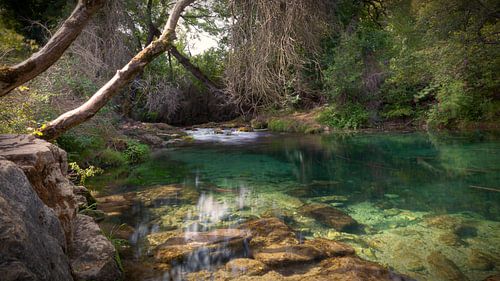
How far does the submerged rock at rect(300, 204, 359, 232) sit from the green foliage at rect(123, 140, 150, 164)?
7283 millimetres

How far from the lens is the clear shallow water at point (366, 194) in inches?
176

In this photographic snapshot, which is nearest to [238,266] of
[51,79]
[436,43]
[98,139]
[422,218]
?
[422,218]

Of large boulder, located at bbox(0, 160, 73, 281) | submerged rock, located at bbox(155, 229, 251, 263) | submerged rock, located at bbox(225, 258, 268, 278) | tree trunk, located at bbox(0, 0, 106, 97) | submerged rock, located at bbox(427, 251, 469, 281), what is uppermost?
tree trunk, located at bbox(0, 0, 106, 97)

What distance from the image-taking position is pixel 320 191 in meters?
7.52

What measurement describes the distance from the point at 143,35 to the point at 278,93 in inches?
567

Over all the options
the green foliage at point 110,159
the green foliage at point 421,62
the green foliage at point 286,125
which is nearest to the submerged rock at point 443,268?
the green foliage at point 421,62

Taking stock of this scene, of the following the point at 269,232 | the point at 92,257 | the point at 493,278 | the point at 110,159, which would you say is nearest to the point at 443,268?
the point at 493,278

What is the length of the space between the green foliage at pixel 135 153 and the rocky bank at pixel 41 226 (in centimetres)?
764

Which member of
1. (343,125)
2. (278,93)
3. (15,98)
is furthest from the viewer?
(343,125)

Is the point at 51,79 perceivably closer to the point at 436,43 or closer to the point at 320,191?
the point at 320,191

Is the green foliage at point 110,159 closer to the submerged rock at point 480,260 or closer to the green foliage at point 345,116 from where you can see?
the submerged rock at point 480,260

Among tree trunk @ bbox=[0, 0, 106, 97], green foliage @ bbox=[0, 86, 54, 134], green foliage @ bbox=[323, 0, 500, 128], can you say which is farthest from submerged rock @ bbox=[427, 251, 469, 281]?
green foliage @ bbox=[323, 0, 500, 128]

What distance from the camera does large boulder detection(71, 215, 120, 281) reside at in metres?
3.19

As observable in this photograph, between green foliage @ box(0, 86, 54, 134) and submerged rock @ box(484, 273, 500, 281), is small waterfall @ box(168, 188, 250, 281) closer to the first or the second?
submerged rock @ box(484, 273, 500, 281)
